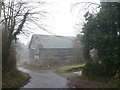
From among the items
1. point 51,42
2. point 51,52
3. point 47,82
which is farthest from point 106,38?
point 51,42

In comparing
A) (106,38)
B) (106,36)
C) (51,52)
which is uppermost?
(106,36)

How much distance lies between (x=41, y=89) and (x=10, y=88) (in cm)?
220

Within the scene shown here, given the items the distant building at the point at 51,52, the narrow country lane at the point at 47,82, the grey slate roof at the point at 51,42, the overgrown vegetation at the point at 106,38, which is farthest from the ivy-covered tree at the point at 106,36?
the grey slate roof at the point at 51,42

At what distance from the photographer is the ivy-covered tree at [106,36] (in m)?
10.7

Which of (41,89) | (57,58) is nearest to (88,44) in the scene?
(41,89)

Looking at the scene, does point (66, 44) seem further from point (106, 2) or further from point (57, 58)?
point (106, 2)

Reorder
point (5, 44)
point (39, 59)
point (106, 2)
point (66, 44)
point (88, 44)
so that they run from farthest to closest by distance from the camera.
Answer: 1. point (66, 44)
2. point (39, 59)
3. point (88, 44)
4. point (106, 2)
5. point (5, 44)

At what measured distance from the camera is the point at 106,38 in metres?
10.8

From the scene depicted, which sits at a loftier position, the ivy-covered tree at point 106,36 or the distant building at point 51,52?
the ivy-covered tree at point 106,36

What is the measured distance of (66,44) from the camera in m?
33.4

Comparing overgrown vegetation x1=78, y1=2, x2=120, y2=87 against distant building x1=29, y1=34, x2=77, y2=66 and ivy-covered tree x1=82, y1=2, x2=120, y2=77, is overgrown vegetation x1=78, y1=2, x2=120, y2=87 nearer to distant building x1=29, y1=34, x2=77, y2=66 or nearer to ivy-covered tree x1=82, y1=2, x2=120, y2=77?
ivy-covered tree x1=82, y1=2, x2=120, y2=77

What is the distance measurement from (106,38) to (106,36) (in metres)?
0.19

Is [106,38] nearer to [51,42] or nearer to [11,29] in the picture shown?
[11,29]

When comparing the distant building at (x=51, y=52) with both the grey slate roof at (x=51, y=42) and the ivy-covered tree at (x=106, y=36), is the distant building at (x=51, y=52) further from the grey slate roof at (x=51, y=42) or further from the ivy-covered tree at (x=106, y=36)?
the ivy-covered tree at (x=106, y=36)
